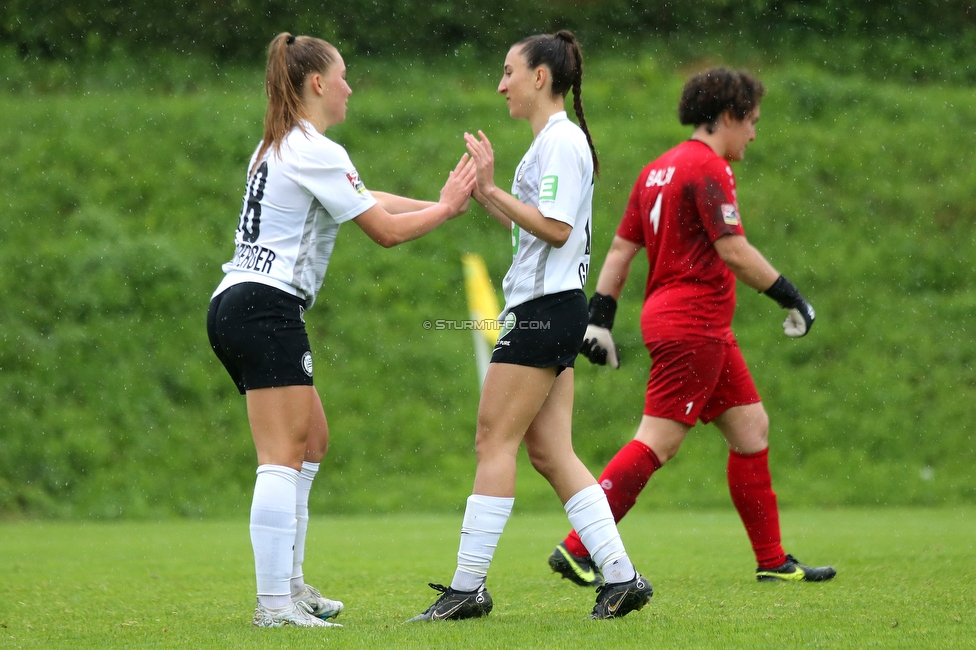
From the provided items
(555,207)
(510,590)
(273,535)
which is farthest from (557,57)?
(510,590)

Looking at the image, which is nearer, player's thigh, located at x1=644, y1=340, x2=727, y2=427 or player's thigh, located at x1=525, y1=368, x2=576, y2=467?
player's thigh, located at x1=525, y1=368, x2=576, y2=467

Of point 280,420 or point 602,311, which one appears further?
point 602,311

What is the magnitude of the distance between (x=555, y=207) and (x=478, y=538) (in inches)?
48.6

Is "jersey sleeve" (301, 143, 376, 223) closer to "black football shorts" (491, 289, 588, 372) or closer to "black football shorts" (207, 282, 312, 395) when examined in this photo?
"black football shorts" (207, 282, 312, 395)

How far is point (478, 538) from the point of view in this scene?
3.91 m

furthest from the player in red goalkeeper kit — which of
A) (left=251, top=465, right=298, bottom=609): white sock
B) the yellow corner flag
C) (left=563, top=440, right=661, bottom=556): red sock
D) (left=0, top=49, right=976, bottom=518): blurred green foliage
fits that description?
the yellow corner flag

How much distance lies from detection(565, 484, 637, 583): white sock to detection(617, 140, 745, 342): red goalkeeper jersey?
1228mm

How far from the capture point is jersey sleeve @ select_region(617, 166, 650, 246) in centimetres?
535

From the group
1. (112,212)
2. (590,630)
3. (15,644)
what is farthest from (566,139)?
(112,212)

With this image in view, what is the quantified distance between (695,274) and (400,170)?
11.3 metres

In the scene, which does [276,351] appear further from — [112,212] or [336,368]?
[112,212]

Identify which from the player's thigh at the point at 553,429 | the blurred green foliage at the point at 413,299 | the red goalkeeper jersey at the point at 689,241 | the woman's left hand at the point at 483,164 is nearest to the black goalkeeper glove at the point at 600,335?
the red goalkeeper jersey at the point at 689,241

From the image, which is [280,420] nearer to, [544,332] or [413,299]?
[544,332]

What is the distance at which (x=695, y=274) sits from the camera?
16.7 feet
